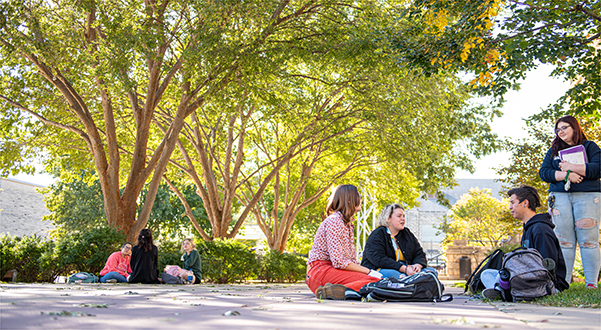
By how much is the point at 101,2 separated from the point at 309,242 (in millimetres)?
29571

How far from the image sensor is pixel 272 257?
60.7 feet

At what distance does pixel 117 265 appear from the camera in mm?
11352

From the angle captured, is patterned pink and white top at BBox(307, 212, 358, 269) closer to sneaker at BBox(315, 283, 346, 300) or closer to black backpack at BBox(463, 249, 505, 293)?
sneaker at BBox(315, 283, 346, 300)

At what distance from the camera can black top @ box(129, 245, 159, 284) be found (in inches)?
435

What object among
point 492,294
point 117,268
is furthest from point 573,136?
point 117,268

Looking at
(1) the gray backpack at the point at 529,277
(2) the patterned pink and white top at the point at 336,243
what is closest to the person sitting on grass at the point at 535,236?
(1) the gray backpack at the point at 529,277

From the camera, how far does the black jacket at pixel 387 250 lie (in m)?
6.32

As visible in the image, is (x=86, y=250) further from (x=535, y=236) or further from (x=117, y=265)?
(x=535, y=236)

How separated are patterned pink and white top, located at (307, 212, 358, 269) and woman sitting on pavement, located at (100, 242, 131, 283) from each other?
6.79 m

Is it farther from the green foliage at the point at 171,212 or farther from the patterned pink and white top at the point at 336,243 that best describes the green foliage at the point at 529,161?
the green foliage at the point at 171,212

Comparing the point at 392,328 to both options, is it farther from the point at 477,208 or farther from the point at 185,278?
the point at 477,208

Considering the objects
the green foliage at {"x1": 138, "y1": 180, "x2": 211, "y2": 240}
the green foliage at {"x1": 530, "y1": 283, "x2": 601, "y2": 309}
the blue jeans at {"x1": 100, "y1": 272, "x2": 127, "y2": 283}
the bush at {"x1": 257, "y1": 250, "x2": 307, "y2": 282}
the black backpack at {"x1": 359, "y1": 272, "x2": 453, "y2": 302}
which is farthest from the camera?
the green foliage at {"x1": 138, "y1": 180, "x2": 211, "y2": 240}

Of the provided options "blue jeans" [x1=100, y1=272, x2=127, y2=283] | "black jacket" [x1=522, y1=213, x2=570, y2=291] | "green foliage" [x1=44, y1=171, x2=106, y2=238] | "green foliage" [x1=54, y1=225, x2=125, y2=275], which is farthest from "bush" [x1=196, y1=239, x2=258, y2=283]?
"green foliage" [x1=44, y1=171, x2=106, y2=238]

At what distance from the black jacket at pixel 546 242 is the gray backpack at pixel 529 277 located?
1.37 ft
